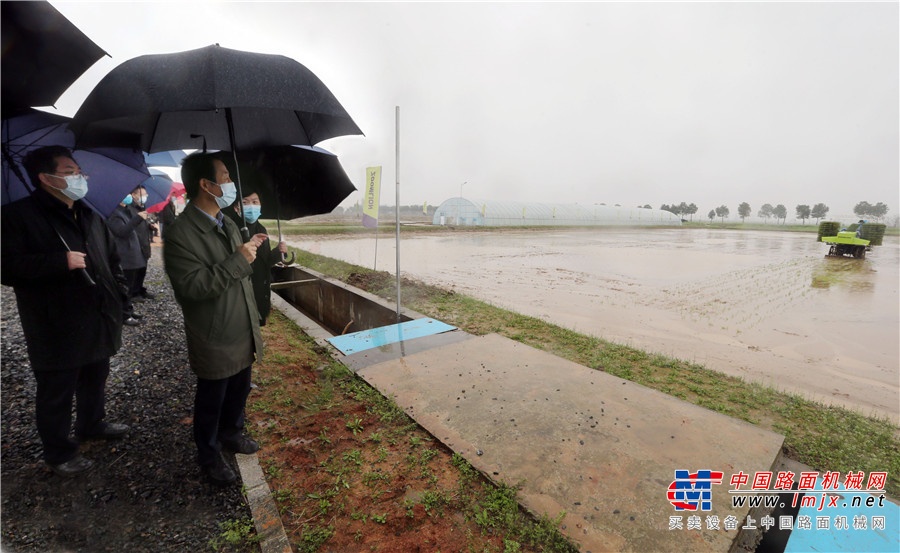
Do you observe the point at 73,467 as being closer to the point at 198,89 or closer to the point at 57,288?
the point at 57,288

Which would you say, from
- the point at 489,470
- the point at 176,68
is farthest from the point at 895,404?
the point at 176,68

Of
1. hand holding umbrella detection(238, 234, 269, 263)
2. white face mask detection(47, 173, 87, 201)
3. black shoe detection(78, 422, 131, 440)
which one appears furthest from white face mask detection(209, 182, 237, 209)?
black shoe detection(78, 422, 131, 440)

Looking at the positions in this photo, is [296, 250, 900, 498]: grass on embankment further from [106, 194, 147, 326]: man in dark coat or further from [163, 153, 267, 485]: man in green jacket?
[106, 194, 147, 326]: man in dark coat

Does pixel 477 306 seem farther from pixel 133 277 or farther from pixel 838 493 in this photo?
pixel 133 277

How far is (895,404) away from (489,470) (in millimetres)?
4968

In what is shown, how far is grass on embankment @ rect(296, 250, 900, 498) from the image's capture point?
2.65 meters

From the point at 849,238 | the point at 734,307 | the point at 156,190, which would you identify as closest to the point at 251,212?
the point at 156,190

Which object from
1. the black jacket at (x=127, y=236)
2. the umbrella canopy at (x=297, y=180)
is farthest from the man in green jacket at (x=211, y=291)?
the black jacket at (x=127, y=236)

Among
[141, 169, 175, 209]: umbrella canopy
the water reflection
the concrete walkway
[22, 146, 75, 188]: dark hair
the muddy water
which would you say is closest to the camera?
the concrete walkway

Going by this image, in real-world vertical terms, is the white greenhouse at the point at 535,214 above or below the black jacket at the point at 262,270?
above

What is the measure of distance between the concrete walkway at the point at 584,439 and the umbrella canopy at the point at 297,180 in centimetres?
166

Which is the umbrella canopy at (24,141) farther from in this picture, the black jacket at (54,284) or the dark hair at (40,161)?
the black jacket at (54,284)

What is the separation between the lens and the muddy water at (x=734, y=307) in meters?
4.97

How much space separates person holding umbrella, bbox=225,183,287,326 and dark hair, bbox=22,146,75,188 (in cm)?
101
